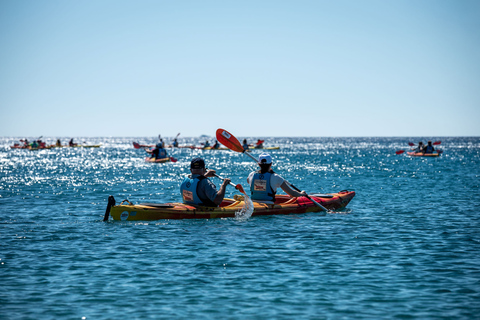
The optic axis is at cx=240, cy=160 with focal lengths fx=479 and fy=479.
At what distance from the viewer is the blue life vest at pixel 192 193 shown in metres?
13.2

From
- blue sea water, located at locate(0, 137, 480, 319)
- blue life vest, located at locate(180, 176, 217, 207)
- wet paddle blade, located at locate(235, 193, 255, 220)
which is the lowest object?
blue sea water, located at locate(0, 137, 480, 319)

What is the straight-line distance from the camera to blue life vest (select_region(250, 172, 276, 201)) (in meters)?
14.2

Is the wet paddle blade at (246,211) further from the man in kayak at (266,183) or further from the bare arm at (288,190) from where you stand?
the bare arm at (288,190)

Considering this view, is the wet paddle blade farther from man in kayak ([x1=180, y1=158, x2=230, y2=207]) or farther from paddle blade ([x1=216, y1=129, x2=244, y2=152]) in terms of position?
paddle blade ([x1=216, y1=129, x2=244, y2=152])

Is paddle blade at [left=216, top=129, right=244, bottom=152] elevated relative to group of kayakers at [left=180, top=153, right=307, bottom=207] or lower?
elevated

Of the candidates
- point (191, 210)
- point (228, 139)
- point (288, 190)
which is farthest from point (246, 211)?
point (228, 139)

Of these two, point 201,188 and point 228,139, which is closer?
point 201,188

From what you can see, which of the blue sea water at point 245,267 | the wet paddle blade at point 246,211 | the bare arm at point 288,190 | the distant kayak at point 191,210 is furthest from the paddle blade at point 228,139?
the blue sea water at point 245,267

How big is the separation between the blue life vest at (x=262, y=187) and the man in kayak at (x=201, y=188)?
1.37 metres

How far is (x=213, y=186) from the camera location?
13320 mm

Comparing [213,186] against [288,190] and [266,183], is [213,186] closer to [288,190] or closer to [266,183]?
[266,183]

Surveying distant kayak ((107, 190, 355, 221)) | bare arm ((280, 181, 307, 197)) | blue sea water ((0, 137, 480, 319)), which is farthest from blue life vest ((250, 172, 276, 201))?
blue sea water ((0, 137, 480, 319))

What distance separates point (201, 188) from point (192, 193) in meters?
0.40

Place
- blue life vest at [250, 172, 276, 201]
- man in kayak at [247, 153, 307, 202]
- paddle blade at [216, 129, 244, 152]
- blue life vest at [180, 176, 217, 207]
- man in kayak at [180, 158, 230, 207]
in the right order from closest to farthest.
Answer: man in kayak at [180, 158, 230, 207]
blue life vest at [180, 176, 217, 207]
man in kayak at [247, 153, 307, 202]
blue life vest at [250, 172, 276, 201]
paddle blade at [216, 129, 244, 152]
